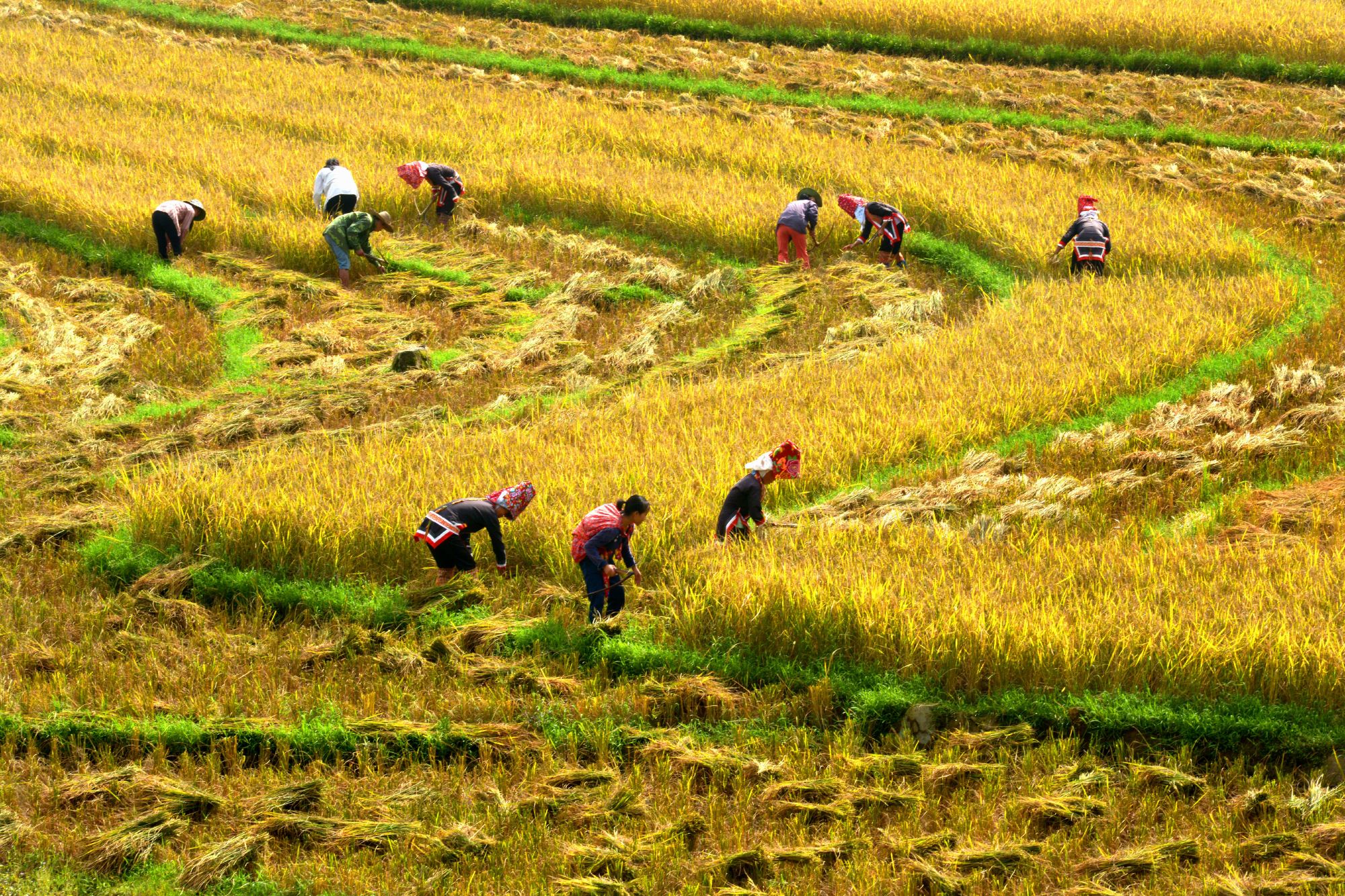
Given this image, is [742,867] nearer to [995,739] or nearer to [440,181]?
[995,739]

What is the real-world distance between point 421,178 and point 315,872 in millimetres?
11705

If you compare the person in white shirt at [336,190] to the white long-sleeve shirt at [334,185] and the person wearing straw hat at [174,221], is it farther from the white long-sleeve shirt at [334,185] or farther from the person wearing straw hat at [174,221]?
the person wearing straw hat at [174,221]

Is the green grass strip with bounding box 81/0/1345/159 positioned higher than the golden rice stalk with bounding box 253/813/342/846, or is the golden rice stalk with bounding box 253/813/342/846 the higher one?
the green grass strip with bounding box 81/0/1345/159

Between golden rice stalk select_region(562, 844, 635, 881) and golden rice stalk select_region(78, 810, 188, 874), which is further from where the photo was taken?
golden rice stalk select_region(78, 810, 188, 874)

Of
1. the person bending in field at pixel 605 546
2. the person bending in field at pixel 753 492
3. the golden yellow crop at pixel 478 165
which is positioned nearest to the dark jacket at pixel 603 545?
the person bending in field at pixel 605 546

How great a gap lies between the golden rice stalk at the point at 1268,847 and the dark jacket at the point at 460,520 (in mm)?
4491

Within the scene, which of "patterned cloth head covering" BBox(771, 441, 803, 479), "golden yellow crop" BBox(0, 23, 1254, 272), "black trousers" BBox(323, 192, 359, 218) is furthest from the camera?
"golden yellow crop" BBox(0, 23, 1254, 272)

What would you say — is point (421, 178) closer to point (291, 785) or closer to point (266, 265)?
point (266, 265)

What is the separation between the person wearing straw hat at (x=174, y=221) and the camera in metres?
14.6

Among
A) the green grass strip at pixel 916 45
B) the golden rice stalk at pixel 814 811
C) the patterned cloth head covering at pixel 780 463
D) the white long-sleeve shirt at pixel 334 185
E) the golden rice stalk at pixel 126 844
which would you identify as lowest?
the golden rice stalk at pixel 126 844

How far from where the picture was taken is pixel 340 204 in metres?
15.3

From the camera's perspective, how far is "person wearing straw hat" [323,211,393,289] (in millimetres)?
14203

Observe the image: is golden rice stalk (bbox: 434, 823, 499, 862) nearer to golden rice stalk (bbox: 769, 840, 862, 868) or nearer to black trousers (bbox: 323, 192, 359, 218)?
golden rice stalk (bbox: 769, 840, 862, 868)

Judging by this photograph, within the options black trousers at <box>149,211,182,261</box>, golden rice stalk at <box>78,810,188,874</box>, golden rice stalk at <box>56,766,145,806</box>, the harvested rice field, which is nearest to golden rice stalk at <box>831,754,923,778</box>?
the harvested rice field
